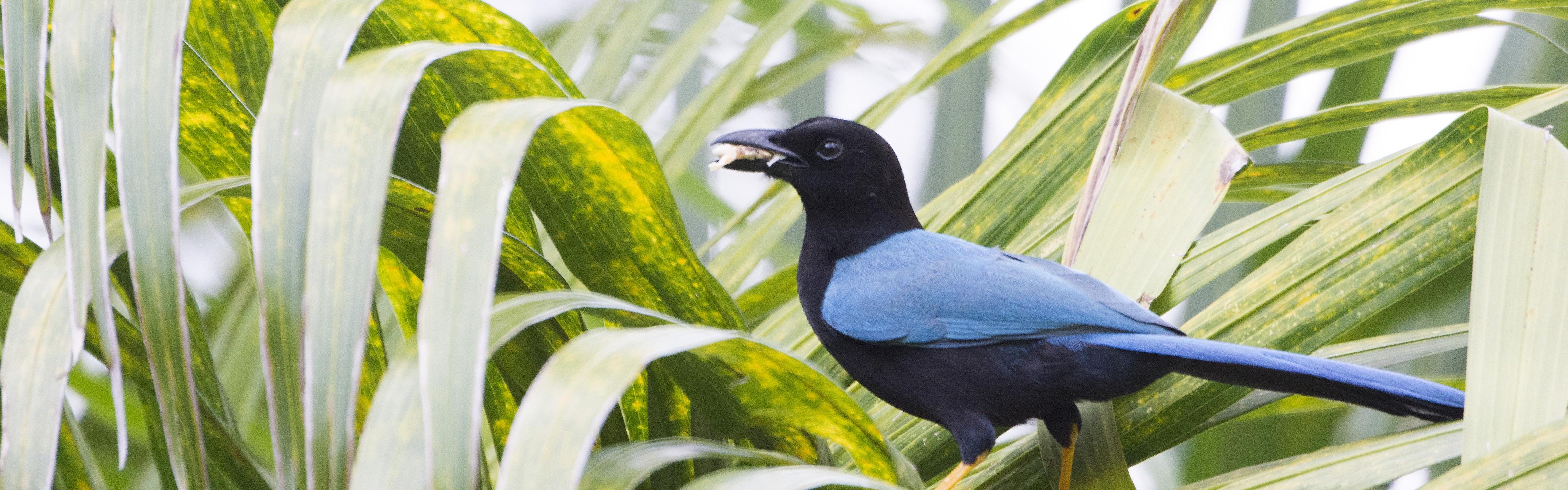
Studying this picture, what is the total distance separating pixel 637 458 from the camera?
2.38 feet

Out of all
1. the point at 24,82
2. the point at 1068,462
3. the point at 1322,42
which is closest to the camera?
the point at 24,82

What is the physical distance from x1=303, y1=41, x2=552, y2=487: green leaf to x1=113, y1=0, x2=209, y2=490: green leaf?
85 mm

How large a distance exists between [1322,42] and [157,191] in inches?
52.6

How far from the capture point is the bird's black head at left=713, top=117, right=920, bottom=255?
1.49m

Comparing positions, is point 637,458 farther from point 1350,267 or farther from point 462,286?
point 1350,267

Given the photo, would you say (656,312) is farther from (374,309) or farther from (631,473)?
(374,309)

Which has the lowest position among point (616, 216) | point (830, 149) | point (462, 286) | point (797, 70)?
point (462, 286)

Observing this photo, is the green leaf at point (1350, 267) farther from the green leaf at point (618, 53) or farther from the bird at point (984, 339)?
the green leaf at point (618, 53)

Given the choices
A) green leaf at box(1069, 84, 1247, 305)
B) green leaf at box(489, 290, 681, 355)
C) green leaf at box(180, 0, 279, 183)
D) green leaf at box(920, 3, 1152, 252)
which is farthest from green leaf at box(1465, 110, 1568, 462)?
green leaf at box(180, 0, 279, 183)

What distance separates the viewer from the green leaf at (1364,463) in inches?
31.8

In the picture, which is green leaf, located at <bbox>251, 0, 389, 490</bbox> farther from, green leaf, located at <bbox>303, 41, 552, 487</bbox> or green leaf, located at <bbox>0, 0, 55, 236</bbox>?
green leaf, located at <bbox>0, 0, 55, 236</bbox>

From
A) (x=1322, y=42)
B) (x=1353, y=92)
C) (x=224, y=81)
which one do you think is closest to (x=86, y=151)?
(x=224, y=81)

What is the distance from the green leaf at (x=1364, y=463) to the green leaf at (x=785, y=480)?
39cm

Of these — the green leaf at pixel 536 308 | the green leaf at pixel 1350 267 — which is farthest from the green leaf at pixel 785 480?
the green leaf at pixel 1350 267
